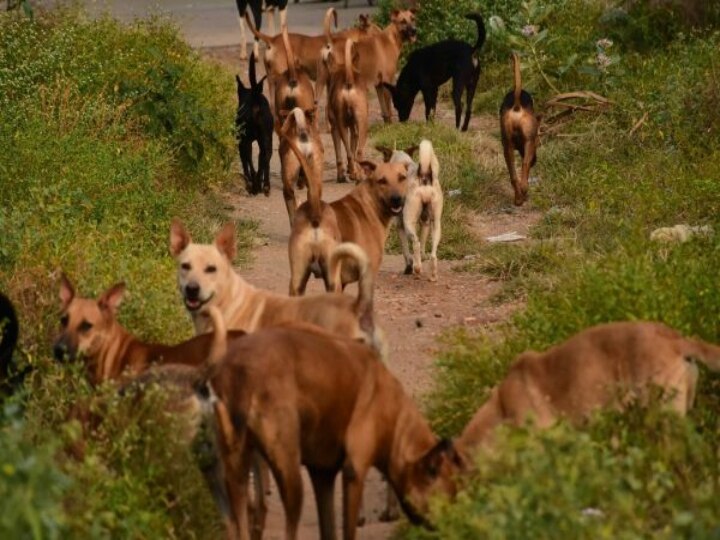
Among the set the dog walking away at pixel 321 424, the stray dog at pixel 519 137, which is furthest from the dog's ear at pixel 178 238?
the stray dog at pixel 519 137

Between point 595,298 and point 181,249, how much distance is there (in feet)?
6.87

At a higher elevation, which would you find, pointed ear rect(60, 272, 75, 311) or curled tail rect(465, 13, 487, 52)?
pointed ear rect(60, 272, 75, 311)

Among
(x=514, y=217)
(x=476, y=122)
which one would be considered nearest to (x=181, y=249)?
(x=514, y=217)

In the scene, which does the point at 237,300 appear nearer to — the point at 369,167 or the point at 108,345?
the point at 108,345

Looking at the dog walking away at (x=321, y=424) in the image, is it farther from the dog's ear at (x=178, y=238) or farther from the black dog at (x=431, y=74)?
the black dog at (x=431, y=74)

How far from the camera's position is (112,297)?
8.62 meters

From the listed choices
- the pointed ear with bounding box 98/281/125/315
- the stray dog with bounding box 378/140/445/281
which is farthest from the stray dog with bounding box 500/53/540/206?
the pointed ear with bounding box 98/281/125/315

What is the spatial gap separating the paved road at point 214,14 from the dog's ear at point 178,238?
14.8 meters

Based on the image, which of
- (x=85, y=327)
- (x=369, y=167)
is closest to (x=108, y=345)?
(x=85, y=327)

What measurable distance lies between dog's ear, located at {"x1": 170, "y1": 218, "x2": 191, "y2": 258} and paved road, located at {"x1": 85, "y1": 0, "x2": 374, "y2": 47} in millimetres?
14806

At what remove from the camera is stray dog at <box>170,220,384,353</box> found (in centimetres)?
877

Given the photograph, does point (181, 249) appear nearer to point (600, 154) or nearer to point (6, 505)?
point (6, 505)

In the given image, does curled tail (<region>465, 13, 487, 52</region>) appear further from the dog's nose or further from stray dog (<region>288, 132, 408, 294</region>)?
the dog's nose

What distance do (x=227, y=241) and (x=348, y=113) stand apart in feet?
24.3
